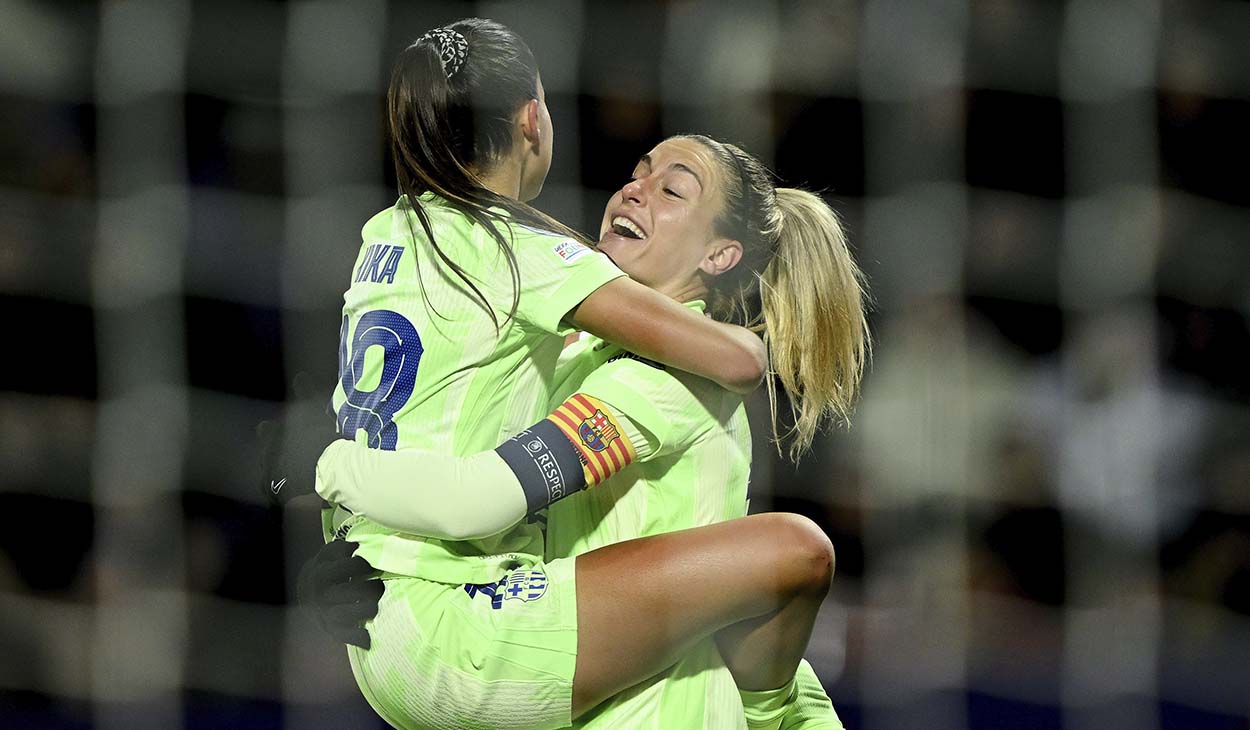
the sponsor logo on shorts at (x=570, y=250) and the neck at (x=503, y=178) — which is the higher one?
the neck at (x=503, y=178)

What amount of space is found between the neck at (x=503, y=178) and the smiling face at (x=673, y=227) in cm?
17

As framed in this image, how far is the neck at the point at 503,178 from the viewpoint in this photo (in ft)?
5.22

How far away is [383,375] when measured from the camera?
1.51m

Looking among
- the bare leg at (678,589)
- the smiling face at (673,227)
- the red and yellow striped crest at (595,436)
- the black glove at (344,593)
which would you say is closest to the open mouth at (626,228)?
the smiling face at (673,227)

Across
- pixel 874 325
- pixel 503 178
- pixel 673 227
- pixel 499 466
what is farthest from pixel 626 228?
pixel 874 325

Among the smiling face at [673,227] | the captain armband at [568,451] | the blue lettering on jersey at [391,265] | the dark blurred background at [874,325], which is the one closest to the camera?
the captain armband at [568,451]

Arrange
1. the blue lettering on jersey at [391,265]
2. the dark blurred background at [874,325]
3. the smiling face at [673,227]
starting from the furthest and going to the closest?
the dark blurred background at [874,325] → the smiling face at [673,227] → the blue lettering on jersey at [391,265]

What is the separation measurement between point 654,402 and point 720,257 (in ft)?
0.98

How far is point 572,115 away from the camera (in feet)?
9.80

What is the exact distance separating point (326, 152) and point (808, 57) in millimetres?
999

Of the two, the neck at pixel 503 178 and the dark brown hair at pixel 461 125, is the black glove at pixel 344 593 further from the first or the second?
the neck at pixel 503 178

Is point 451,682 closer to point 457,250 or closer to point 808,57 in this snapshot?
point 457,250

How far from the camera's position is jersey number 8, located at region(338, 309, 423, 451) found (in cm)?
150

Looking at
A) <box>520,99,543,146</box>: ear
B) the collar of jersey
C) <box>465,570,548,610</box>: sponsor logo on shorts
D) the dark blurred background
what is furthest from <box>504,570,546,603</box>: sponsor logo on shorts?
the dark blurred background
